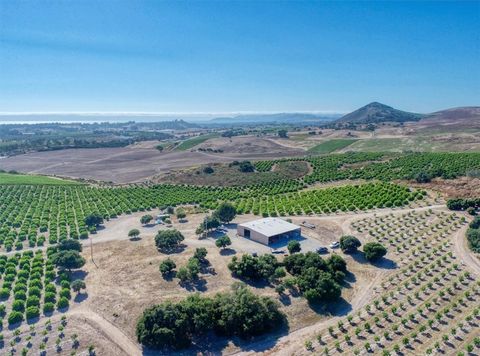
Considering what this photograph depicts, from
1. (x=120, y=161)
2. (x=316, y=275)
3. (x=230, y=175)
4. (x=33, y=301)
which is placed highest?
(x=316, y=275)

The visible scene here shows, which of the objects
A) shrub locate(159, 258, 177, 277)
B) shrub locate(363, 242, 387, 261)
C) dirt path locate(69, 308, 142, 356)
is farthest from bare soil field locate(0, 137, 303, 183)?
shrub locate(363, 242, 387, 261)

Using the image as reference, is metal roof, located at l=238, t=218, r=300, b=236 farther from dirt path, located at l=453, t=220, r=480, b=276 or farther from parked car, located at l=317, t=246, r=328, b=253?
dirt path, located at l=453, t=220, r=480, b=276

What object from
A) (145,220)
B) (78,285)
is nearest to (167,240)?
(78,285)

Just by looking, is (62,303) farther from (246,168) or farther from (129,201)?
(246,168)

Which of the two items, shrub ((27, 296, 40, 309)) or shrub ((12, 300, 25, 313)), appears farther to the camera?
shrub ((27, 296, 40, 309))

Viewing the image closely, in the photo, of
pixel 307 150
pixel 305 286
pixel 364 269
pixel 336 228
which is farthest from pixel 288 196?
pixel 307 150

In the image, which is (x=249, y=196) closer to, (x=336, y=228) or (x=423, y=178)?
(x=336, y=228)

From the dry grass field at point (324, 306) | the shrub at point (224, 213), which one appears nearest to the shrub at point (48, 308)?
the dry grass field at point (324, 306)
